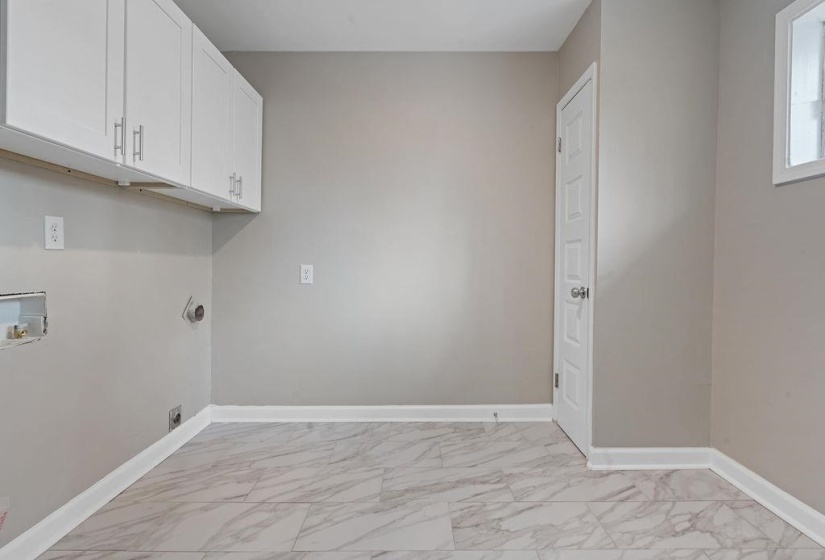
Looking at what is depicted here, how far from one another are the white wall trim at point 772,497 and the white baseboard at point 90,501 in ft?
9.45

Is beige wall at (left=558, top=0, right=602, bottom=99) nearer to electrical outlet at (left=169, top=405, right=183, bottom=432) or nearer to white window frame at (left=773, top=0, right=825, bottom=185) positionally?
white window frame at (left=773, top=0, right=825, bottom=185)

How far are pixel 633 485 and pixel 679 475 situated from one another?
0.29 m

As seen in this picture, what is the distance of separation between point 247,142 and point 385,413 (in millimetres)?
1937

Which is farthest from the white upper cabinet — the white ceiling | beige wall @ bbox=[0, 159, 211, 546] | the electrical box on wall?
the electrical box on wall

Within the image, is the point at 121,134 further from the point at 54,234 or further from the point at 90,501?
the point at 90,501

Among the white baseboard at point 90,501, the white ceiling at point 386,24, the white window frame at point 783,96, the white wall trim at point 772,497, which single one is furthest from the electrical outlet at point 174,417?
the white window frame at point 783,96

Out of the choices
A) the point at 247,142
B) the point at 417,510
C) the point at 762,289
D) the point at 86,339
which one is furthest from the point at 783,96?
the point at 86,339

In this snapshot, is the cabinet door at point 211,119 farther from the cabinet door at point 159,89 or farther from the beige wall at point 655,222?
the beige wall at point 655,222

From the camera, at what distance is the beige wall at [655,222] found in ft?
7.33

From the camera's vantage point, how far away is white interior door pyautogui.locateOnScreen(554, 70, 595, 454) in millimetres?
2391

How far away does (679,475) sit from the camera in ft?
7.23

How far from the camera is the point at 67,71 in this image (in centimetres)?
128

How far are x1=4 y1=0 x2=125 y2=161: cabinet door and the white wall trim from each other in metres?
2.92

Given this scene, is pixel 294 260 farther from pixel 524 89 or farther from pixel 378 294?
pixel 524 89
